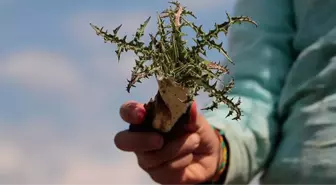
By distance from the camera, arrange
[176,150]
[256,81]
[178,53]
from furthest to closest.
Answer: [256,81] → [176,150] → [178,53]

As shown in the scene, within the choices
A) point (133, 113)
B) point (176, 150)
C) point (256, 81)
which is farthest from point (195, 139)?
point (256, 81)

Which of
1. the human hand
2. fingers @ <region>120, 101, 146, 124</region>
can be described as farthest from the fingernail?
fingers @ <region>120, 101, 146, 124</region>

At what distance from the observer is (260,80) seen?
1.39 meters

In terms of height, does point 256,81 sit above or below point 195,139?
above

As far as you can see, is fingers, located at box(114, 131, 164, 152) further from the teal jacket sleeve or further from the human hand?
the teal jacket sleeve

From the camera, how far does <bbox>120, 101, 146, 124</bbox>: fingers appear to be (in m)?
0.83

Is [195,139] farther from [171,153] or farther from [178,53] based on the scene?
[178,53]

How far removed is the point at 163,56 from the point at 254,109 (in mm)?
646

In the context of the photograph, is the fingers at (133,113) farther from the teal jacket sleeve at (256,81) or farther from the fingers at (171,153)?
the teal jacket sleeve at (256,81)

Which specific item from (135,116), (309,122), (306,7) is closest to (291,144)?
(309,122)

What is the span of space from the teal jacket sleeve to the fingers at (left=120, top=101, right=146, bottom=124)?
38cm

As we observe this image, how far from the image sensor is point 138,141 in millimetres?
882

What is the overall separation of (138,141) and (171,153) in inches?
2.7

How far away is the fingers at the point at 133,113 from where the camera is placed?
0.83 meters
